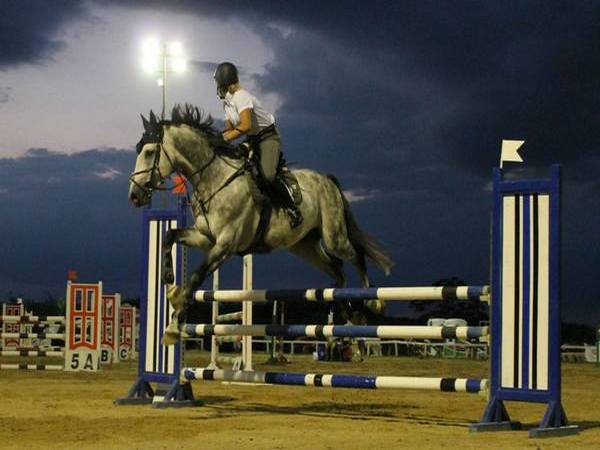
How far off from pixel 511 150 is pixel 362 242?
7.73ft

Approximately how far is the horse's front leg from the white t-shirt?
41.5 inches

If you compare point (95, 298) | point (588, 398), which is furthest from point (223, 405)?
point (95, 298)

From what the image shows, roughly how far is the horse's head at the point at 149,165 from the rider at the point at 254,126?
55cm

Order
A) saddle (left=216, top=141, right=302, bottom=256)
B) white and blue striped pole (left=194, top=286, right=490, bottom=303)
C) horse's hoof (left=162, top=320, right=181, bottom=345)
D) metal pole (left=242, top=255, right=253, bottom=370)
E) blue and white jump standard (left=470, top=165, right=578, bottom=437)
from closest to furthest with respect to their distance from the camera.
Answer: blue and white jump standard (left=470, top=165, right=578, bottom=437) < white and blue striped pole (left=194, top=286, right=490, bottom=303) < horse's hoof (left=162, top=320, right=181, bottom=345) < saddle (left=216, top=141, right=302, bottom=256) < metal pole (left=242, top=255, right=253, bottom=370)

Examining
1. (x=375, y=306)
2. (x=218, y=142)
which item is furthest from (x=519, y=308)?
(x=218, y=142)

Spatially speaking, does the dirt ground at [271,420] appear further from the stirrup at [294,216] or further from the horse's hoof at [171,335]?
the stirrup at [294,216]

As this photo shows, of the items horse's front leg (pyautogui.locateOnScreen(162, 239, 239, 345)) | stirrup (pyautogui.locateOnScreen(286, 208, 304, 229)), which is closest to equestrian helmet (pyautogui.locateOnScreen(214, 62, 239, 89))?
stirrup (pyautogui.locateOnScreen(286, 208, 304, 229))

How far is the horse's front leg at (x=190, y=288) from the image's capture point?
300 inches

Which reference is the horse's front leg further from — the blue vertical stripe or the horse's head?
the blue vertical stripe

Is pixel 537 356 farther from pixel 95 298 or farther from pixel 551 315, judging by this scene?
pixel 95 298

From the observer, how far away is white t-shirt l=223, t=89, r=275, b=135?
7898 millimetres

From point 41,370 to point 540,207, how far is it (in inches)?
472

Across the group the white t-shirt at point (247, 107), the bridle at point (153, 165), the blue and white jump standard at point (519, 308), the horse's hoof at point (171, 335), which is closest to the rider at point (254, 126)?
the white t-shirt at point (247, 107)

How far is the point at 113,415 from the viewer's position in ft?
26.1
